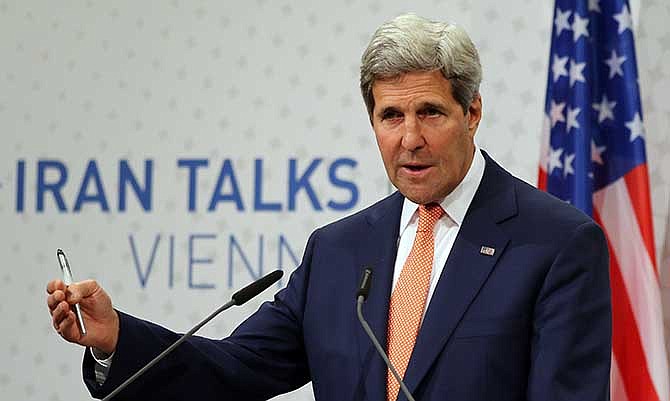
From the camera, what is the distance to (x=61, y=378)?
13.1ft

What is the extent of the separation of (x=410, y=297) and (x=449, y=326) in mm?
122

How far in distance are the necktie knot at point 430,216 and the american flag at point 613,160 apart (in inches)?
50.3

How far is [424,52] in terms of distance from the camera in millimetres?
2207

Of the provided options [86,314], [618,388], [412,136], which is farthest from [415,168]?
[618,388]

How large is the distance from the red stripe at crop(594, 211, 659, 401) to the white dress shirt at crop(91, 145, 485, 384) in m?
1.29

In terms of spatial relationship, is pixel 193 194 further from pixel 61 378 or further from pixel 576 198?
pixel 576 198

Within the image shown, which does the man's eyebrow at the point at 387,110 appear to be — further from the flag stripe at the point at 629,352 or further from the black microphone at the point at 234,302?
the flag stripe at the point at 629,352

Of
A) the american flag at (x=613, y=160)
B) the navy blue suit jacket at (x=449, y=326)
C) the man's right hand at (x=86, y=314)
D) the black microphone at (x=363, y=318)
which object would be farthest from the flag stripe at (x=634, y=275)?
the man's right hand at (x=86, y=314)

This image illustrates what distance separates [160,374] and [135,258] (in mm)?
1649

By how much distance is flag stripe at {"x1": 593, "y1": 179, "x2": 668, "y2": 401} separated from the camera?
11.3 ft

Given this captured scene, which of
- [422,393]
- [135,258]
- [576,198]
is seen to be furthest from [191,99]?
[422,393]

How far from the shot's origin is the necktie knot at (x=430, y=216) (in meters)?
2.31

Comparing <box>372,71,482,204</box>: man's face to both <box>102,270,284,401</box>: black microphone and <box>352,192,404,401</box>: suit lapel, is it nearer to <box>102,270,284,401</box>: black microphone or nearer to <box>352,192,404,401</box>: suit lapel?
<box>352,192,404,401</box>: suit lapel

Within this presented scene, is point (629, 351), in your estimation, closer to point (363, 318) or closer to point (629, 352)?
point (629, 352)
